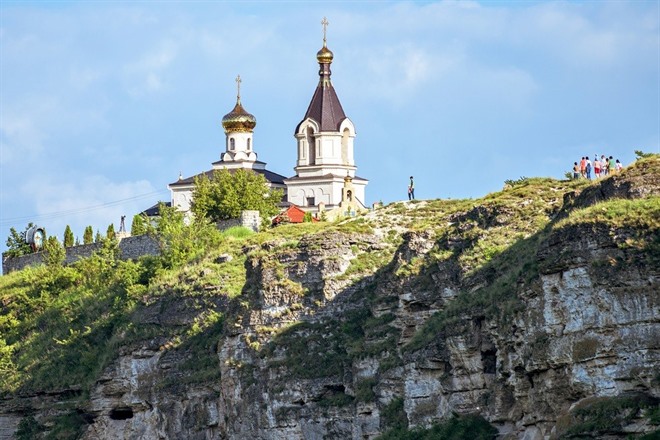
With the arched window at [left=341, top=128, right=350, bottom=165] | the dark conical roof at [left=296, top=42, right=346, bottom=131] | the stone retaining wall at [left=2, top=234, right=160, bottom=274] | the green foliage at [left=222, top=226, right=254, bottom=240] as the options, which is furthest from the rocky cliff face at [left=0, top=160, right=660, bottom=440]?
the arched window at [left=341, top=128, right=350, bottom=165]

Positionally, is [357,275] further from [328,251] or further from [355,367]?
A: [355,367]

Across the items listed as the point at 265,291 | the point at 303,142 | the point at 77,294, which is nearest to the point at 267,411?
the point at 265,291

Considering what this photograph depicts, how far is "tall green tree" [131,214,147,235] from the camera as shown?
11629cm

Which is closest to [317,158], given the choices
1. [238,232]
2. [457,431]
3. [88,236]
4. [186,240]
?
[88,236]

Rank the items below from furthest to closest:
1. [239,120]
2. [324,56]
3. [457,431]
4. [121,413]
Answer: [239,120], [324,56], [121,413], [457,431]

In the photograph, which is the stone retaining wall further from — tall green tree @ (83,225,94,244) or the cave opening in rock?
the cave opening in rock

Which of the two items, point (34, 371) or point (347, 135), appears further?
point (347, 135)

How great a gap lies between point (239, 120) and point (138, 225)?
911 inches

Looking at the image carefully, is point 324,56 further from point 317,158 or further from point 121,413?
point 121,413

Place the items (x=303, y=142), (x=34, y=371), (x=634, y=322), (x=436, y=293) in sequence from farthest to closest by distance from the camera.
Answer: (x=303, y=142) < (x=34, y=371) < (x=436, y=293) < (x=634, y=322)

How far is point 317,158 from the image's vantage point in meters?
136

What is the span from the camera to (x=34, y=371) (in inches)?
3984

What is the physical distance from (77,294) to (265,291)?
26.8 m

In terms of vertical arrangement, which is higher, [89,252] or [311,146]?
[311,146]
